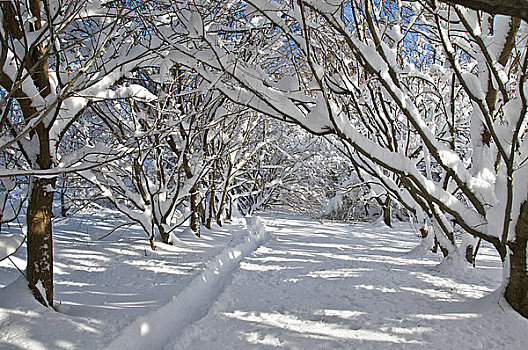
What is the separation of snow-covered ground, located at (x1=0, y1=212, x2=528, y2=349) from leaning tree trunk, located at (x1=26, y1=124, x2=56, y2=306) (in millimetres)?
124

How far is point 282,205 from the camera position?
18422 millimetres

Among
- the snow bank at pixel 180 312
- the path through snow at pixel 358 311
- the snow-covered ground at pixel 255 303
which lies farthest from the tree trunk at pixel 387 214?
the snow bank at pixel 180 312

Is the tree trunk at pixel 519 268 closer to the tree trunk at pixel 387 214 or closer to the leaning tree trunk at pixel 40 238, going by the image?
the leaning tree trunk at pixel 40 238

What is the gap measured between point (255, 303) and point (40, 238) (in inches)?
89.7

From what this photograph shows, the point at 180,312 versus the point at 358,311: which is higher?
the point at 358,311

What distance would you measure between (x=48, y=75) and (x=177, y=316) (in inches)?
110

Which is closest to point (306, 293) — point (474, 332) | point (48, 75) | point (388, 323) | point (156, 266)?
point (388, 323)

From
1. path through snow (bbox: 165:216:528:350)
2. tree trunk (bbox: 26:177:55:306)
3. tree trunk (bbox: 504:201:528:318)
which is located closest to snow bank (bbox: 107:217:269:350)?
path through snow (bbox: 165:216:528:350)

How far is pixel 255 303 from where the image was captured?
3.80 meters

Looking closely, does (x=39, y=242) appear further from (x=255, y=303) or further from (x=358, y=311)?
(x=358, y=311)

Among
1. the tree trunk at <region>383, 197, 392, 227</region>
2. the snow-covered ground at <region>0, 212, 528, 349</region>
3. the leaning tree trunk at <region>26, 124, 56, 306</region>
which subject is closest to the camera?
the snow-covered ground at <region>0, 212, 528, 349</region>

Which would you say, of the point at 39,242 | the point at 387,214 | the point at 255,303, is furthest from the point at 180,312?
the point at 387,214

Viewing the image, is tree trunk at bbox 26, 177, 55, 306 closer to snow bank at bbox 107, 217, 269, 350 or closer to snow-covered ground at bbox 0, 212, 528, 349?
snow-covered ground at bbox 0, 212, 528, 349

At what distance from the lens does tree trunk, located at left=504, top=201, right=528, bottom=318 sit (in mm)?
2820
